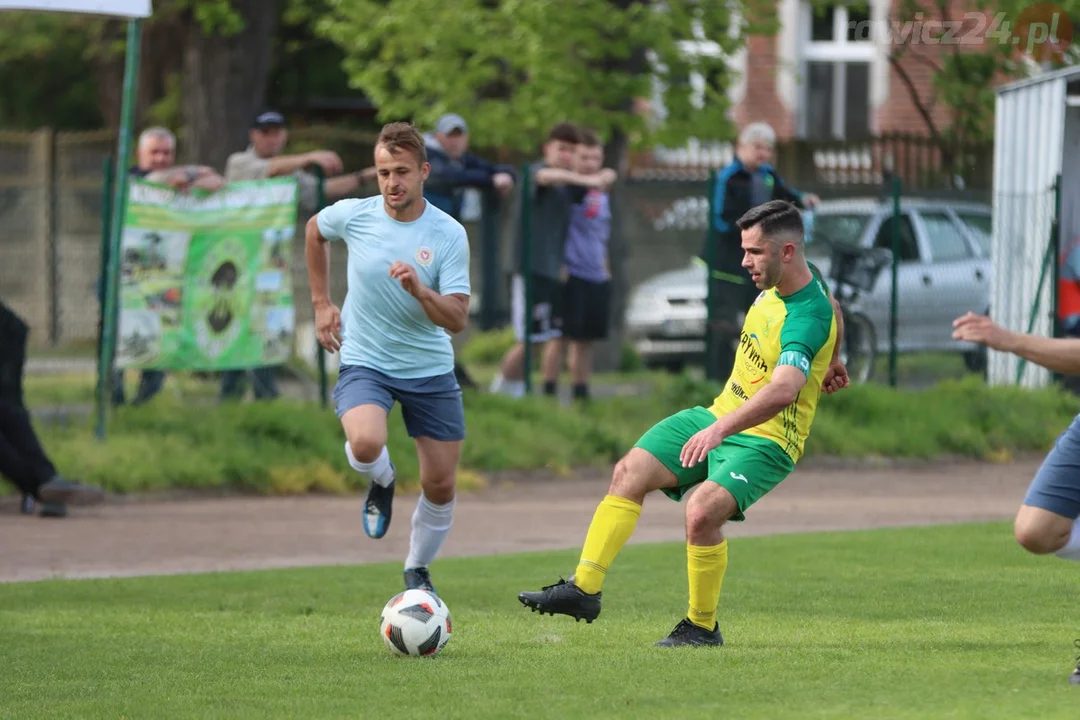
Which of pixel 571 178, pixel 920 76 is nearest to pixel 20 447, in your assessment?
pixel 571 178

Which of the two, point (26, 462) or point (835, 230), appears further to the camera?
point (835, 230)

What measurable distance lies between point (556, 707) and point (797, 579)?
12.5 feet

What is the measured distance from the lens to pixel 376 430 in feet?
28.3

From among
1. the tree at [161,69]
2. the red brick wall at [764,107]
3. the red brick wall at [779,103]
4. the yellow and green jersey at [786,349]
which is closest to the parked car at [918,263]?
the tree at [161,69]

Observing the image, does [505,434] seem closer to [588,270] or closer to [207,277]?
[588,270]

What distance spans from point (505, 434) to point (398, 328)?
21.1ft

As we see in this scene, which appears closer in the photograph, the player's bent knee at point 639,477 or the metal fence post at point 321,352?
the player's bent knee at point 639,477

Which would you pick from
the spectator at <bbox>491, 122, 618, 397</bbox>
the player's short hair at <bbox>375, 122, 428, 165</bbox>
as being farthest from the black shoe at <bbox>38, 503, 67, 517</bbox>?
the player's short hair at <bbox>375, 122, 428, 165</bbox>

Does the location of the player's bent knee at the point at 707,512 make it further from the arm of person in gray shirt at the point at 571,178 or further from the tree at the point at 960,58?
the tree at the point at 960,58

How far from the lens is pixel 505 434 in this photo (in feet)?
49.9

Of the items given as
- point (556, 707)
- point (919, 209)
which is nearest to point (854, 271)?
point (919, 209)

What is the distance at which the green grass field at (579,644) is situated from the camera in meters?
6.40

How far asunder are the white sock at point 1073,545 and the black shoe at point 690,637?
1423 millimetres

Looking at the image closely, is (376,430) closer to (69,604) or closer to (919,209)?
(69,604)
